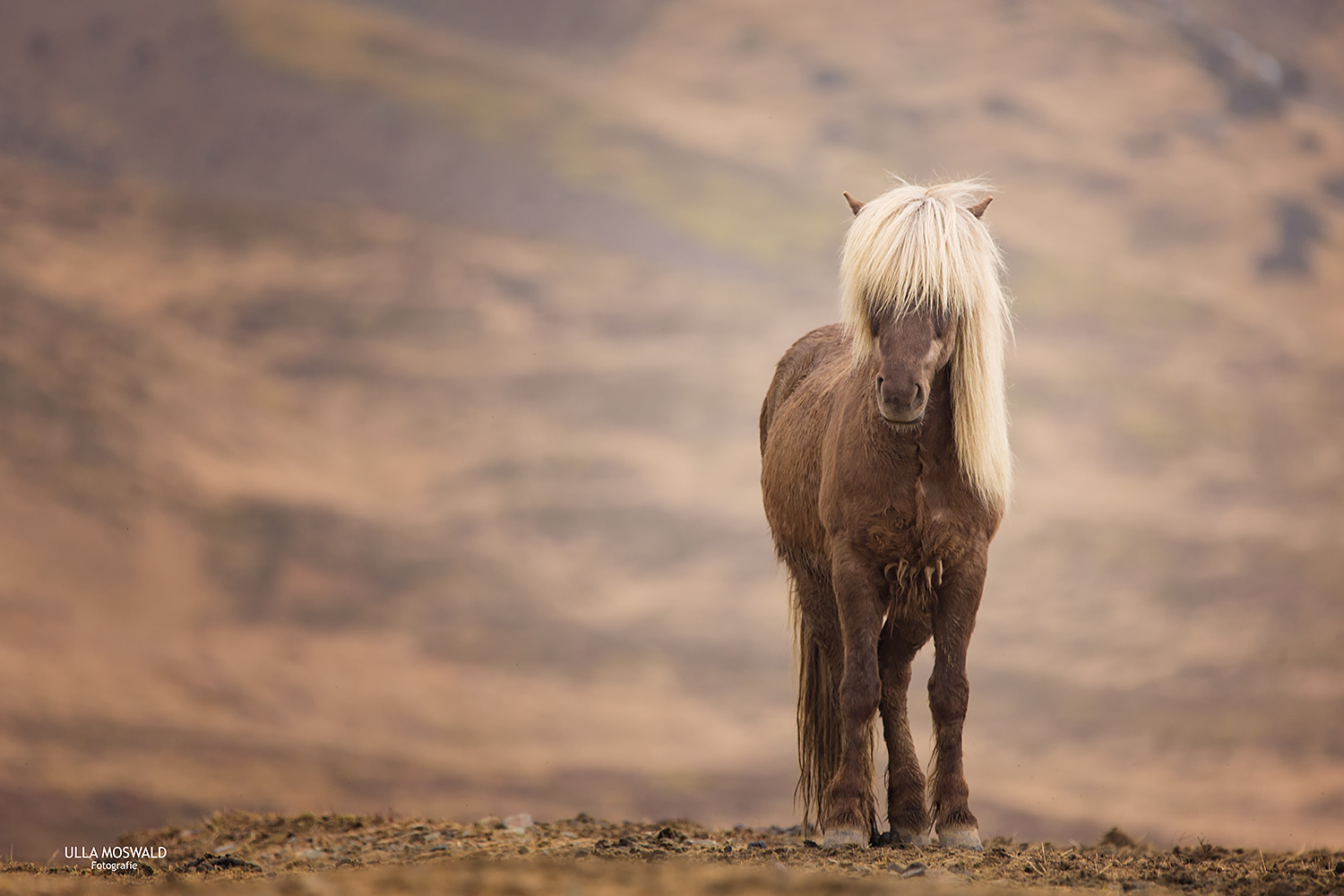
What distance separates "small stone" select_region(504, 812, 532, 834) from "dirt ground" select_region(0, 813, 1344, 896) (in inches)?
0.8

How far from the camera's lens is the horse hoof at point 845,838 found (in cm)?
589

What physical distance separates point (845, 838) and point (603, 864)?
5.04 ft

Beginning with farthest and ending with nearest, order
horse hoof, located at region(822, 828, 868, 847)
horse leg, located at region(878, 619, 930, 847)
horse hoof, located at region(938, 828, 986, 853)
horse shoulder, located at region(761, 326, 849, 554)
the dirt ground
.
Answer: horse shoulder, located at region(761, 326, 849, 554) < horse leg, located at region(878, 619, 930, 847) < horse hoof, located at region(938, 828, 986, 853) < horse hoof, located at region(822, 828, 868, 847) < the dirt ground

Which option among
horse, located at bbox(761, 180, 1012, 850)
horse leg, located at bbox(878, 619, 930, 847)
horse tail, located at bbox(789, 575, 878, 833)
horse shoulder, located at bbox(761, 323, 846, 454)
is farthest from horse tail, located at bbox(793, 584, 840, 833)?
horse shoulder, located at bbox(761, 323, 846, 454)

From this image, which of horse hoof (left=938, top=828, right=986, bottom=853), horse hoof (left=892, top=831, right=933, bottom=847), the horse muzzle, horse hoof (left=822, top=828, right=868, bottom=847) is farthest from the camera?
horse hoof (left=892, top=831, right=933, bottom=847)

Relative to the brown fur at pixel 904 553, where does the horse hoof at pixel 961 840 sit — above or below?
below

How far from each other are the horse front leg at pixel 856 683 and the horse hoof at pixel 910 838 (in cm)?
19

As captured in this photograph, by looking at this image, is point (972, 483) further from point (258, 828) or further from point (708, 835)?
point (258, 828)

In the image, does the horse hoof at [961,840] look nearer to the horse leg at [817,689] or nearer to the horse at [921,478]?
the horse at [921,478]

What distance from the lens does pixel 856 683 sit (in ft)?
19.8

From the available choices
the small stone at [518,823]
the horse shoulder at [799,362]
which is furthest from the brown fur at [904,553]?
the small stone at [518,823]

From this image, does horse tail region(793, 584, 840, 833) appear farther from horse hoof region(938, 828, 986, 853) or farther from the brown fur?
horse hoof region(938, 828, 986, 853)

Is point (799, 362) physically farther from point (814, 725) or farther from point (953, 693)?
point (953, 693)

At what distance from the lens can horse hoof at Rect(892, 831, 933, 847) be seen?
619 cm
